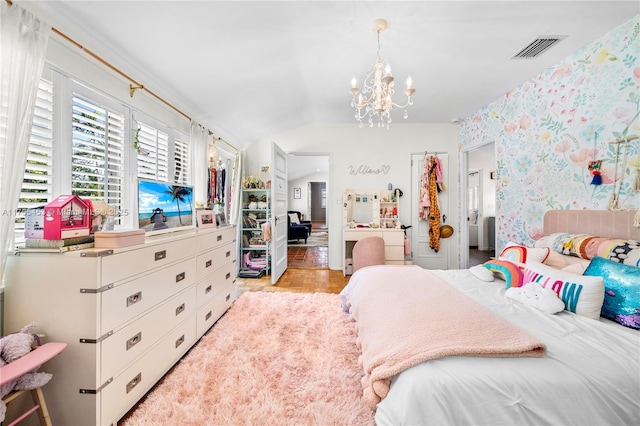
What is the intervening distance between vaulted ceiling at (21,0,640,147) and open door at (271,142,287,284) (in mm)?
946

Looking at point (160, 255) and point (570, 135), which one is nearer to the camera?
point (160, 255)

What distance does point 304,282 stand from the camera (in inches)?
152

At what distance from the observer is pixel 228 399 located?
152 cm

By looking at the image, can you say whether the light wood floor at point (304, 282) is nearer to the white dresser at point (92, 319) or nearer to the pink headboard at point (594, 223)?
the white dresser at point (92, 319)

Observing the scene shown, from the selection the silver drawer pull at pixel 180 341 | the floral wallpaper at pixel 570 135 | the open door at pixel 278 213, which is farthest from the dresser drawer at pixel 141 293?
the floral wallpaper at pixel 570 135

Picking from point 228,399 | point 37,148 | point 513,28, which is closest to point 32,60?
point 37,148

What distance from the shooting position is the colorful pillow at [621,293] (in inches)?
53.2

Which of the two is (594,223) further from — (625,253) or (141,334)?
(141,334)

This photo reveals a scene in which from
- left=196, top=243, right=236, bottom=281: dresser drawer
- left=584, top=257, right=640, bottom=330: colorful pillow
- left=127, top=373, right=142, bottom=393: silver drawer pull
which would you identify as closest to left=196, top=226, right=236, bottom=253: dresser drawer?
left=196, top=243, right=236, bottom=281: dresser drawer

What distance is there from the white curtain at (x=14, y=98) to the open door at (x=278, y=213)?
247 centimetres

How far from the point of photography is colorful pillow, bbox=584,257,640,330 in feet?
4.43

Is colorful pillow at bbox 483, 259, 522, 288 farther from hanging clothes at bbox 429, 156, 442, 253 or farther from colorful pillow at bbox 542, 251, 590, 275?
hanging clothes at bbox 429, 156, 442, 253

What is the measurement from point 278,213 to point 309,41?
2486 mm

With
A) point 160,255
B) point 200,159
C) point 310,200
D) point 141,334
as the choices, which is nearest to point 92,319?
point 141,334
